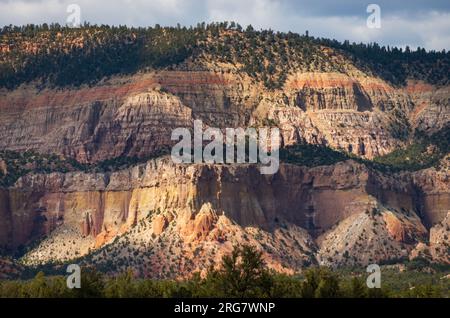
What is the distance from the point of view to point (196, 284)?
614 ft

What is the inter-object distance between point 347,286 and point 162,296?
1352 centimetres

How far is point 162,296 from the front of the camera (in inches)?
6964
